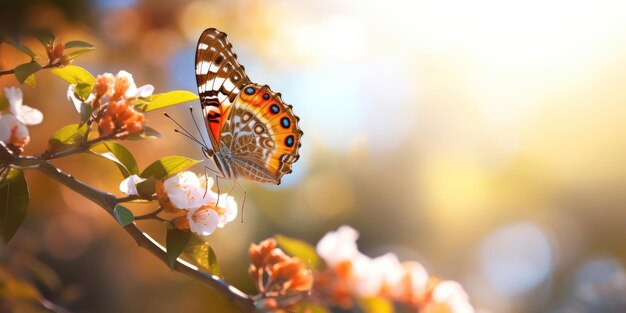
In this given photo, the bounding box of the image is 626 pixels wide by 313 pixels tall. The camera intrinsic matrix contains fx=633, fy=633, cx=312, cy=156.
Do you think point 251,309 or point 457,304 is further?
point 457,304

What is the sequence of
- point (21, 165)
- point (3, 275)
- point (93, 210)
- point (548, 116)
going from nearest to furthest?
point (21, 165) → point (3, 275) → point (93, 210) → point (548, 116)

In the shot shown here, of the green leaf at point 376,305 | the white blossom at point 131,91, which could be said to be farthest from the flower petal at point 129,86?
the green leaf at point 376,305

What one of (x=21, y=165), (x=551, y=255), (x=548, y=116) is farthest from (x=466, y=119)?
(x=21, y=165)

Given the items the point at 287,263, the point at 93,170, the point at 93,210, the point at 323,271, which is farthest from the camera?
the point at 93,210

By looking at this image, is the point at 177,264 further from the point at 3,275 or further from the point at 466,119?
the point at 466,119

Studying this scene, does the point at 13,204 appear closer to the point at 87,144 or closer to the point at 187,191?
the point at 87,144

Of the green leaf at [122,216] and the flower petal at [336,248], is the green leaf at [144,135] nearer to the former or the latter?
the green leaf at [122,216]

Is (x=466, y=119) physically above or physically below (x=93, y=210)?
above

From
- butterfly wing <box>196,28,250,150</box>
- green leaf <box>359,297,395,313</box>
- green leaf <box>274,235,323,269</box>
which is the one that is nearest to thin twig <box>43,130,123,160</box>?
butterfly wing <box>196,28,250,150</box>
